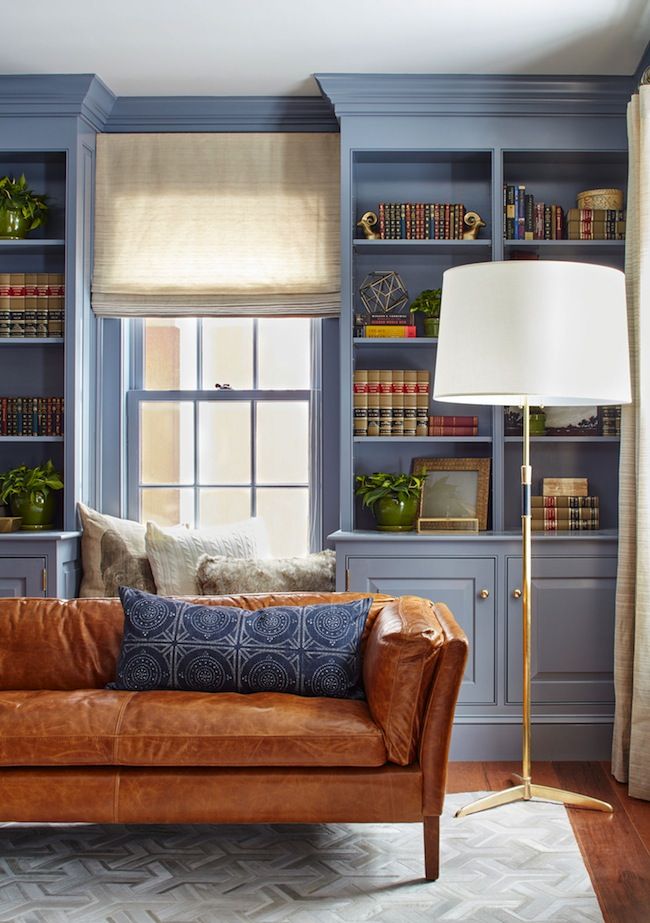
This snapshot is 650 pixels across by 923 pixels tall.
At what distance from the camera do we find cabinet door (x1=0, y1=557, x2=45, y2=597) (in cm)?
401

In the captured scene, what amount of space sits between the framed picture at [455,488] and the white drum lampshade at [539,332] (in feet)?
3.71

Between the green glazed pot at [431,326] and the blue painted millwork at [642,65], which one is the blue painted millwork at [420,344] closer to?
the blue painted millwork at [642,65]

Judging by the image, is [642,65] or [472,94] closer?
[642,65]

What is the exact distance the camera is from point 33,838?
303 centimetres

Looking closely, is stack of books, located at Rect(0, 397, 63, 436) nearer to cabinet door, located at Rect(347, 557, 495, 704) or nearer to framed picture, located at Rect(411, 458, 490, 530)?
cabinet door, located at Rect(347, 557, 495, 704)

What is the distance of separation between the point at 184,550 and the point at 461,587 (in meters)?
1.16

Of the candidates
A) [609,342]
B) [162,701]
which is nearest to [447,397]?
[609,342]

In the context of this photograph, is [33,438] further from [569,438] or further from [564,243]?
[564,243]

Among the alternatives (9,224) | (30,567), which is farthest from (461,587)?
(9,224)

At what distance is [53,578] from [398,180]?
2307 millimetres

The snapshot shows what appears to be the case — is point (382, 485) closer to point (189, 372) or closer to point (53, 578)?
point (189, 372)

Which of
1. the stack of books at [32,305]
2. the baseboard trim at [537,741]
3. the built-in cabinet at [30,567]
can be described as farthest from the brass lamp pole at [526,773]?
the stack of books at [32,305]

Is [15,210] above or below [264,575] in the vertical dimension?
above

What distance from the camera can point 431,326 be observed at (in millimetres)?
4242
